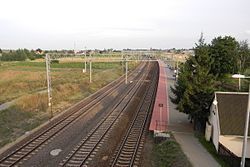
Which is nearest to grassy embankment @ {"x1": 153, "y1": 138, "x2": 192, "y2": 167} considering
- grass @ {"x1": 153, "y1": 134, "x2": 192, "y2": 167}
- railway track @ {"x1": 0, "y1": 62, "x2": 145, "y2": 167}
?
grass @ {"x1": 153, "y1": 134, "x2": 192, "y2": 167}

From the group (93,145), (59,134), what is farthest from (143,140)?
(59,134)

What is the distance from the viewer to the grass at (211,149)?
19594 millimetres

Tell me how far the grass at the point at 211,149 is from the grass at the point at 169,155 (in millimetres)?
2028

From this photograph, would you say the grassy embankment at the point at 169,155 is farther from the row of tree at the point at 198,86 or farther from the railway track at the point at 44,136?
the railway track at the point at 44,136

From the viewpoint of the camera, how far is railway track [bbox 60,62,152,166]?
20097 mm

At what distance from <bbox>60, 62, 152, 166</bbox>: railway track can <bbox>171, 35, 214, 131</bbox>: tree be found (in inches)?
268

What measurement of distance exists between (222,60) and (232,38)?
7.76 metres

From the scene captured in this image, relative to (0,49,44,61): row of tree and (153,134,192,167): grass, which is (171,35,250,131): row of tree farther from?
(0,49,44,61): row of tree

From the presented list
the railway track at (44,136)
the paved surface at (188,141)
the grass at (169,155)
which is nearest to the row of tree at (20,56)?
the railway track at (44,136)

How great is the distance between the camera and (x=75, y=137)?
25406 millimetres

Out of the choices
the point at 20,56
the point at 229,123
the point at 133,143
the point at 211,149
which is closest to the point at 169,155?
the point at 211,149

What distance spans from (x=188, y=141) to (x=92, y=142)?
725 centimetres

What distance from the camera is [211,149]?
22.3 m

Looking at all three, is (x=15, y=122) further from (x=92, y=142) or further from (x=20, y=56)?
(x=20, y=56)
